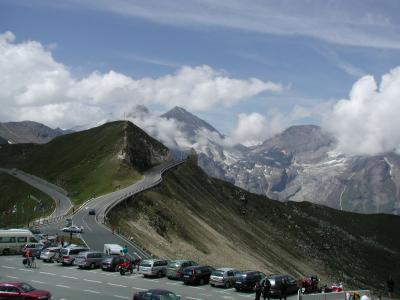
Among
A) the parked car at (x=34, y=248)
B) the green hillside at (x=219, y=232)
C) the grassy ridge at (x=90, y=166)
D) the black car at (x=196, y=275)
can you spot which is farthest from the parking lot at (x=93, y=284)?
the grassy ridge at (x=90, y=166)

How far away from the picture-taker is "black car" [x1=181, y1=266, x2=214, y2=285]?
4828 cm

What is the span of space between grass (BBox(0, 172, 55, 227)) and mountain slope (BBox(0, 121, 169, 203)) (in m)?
7.04

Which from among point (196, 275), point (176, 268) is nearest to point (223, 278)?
point (196, 275)

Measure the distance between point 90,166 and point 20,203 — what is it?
22.8 meters

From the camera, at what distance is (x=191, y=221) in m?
114

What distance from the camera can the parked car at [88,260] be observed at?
5381 cm

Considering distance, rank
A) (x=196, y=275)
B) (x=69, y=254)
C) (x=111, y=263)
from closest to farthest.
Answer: (x=196, y=275), (x=111, y=263), (x=69, y=254)

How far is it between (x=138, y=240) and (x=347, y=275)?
369 ft

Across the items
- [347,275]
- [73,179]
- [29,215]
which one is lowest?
[347,275]

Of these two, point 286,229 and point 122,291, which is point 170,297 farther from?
point 286,229

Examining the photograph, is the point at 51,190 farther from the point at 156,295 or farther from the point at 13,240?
the point at 156,295

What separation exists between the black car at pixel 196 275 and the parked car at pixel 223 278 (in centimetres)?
122

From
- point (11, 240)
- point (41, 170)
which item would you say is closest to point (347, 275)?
point (41, 170)

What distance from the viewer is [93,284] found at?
45312 mm
